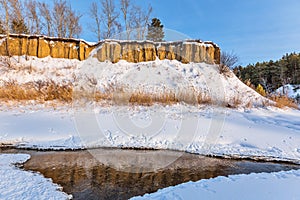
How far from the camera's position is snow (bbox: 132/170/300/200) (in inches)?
108

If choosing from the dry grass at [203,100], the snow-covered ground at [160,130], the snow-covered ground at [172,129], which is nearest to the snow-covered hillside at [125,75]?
the dry grass at [203,100]

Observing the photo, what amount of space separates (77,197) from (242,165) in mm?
3474

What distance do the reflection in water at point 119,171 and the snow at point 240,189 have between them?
0.40m

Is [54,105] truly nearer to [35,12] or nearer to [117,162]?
[117,162]

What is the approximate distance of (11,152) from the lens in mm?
5059

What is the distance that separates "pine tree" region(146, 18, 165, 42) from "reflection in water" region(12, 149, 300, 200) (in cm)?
2058

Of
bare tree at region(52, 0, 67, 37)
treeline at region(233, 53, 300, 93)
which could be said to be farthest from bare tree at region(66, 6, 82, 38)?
treeline at region(233, 53, 300, 93)

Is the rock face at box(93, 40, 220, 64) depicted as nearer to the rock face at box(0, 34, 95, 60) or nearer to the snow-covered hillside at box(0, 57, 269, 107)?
the snow-covered hillside at box(0, 57, 269, 107)

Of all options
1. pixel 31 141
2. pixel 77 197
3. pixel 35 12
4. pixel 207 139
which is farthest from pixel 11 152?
pixel 35 12

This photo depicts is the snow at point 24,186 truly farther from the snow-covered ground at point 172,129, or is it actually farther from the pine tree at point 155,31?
the pine tree at point 155,31

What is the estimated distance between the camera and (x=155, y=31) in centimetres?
2394

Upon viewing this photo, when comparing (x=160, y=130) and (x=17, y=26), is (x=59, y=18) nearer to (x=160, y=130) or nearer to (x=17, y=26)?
(x=17, y=26)

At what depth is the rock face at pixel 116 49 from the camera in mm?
16375

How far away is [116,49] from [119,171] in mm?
14516
